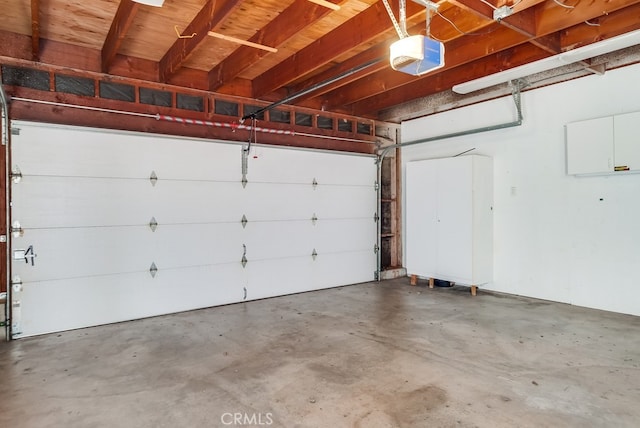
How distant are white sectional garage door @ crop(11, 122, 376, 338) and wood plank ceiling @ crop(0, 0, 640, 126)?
85 cm

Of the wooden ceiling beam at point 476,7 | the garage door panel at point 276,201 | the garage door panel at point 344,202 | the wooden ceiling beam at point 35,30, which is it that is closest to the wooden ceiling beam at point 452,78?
the garage door panel at point 344,202

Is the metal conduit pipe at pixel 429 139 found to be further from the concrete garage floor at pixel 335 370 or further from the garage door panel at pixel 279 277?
Result: the concrete garage floor at pixel 335 370

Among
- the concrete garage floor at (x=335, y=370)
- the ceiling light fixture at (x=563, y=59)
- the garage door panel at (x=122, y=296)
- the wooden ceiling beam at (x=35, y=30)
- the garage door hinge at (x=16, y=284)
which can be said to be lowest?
the concrete garage floor at (x=335, y=370)

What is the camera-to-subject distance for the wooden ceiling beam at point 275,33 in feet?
10.6

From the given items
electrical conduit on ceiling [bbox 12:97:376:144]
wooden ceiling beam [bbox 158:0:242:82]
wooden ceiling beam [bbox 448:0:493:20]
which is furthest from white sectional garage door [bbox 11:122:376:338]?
wooden ceiling beam [bbox 448:0:493:20]

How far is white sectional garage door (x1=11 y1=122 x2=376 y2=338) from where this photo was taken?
3.89 meters

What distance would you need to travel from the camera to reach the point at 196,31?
359 centimetres

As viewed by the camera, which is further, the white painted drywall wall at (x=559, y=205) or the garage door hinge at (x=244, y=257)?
the garage door hinge at (x=244, y=257)

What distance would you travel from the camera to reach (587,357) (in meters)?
3.19

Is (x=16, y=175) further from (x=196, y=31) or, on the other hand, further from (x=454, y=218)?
(x=454, y=218)

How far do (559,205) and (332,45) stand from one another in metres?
3.41

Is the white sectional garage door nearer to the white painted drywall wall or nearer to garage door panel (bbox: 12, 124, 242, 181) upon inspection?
garage door panel (bbox: 12, 124, 242, 181)

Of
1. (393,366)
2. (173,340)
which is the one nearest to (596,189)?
(393,366)

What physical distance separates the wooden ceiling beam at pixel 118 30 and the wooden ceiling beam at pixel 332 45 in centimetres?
176
